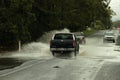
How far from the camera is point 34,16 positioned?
110 feet

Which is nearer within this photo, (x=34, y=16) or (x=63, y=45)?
(x=63, y=45)

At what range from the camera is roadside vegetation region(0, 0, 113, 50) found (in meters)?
30.7

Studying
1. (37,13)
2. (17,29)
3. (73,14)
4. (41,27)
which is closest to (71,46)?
(17,29)

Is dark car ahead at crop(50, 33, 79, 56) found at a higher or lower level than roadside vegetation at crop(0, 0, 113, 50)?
lower

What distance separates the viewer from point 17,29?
1220 inches

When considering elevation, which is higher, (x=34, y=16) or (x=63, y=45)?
(x=34, y=16)

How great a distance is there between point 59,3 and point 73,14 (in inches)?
482

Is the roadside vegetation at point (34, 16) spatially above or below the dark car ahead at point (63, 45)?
above

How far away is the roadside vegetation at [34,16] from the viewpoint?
30.7 metres

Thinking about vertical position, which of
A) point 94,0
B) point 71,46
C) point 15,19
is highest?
point 94,0

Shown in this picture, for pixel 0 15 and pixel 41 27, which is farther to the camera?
pixel 41 27

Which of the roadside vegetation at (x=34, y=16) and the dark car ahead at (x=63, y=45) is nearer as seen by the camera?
the dark car ahead at (x=63, y=45)

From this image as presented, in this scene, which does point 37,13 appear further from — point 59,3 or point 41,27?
point 59,3

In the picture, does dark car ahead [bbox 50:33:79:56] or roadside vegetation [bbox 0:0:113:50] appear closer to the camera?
dark car ahead [bbox 50:33:79:56]
